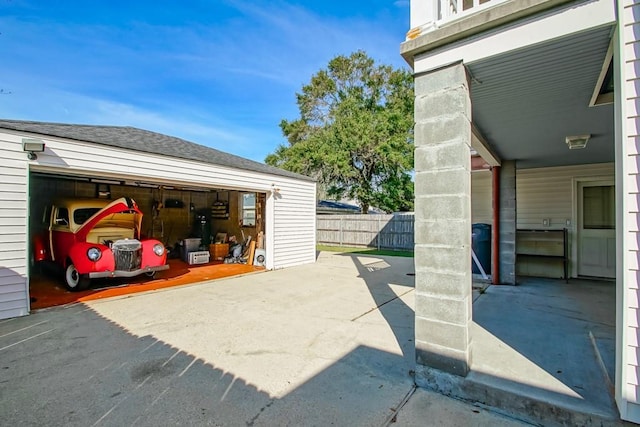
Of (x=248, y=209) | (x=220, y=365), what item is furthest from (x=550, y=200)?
(x=248, y=209)

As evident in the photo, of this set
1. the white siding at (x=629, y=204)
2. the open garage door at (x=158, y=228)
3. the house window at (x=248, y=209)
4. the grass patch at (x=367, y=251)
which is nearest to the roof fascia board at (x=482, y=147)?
the white siding at (x=629, y=204)

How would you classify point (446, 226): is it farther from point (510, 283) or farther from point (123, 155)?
point (123, 155)

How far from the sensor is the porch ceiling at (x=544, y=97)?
93.5 inches

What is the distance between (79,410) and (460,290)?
3013 millimetres

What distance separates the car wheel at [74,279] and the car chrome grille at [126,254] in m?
0.59

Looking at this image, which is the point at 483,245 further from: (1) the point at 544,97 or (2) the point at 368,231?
(2) the point at 368,231

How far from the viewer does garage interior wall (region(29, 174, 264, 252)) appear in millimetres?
8680

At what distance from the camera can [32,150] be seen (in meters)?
4.60

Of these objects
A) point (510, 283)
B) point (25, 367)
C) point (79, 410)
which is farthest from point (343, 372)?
point (510, 283)

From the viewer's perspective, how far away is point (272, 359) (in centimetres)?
313

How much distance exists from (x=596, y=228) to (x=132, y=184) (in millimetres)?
12012

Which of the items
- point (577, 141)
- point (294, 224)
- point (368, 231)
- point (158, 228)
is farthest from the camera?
point (368, 231)

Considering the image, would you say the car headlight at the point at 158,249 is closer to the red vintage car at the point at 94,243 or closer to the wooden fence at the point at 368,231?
the red vintage car at the point at 94,243

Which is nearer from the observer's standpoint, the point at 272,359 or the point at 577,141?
the point at 272,359
